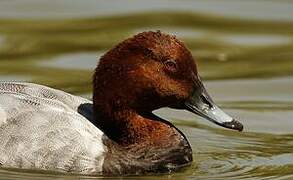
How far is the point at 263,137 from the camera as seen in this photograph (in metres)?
10.3

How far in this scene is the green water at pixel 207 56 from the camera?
960cm

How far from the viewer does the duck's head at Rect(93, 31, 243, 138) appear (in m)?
8.97

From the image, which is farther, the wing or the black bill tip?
the black bill tip

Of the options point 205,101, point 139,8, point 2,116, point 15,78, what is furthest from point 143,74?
point 139,8

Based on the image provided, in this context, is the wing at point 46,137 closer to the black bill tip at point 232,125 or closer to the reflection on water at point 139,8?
the black bill tip at point 232,125

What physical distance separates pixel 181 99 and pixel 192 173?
0.54 metres

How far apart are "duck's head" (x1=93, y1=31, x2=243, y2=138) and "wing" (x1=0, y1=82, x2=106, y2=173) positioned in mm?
266

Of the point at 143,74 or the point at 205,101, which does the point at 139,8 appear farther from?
the point at 143,74

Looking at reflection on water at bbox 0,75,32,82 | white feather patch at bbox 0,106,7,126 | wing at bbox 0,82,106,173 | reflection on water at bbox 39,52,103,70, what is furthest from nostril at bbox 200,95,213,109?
reflection on water at bbox 39,52,103,70

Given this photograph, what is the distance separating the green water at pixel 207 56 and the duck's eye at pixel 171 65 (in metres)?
0.74

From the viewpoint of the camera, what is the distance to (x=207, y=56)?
12969mm

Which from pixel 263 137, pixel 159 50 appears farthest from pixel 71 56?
pixel 159 50

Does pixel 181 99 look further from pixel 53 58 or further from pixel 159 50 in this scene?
pixel 53 58

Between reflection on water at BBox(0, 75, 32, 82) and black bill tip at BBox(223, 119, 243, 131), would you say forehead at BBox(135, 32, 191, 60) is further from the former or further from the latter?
reflection on water at BBox(0, 75, 32, 82)
